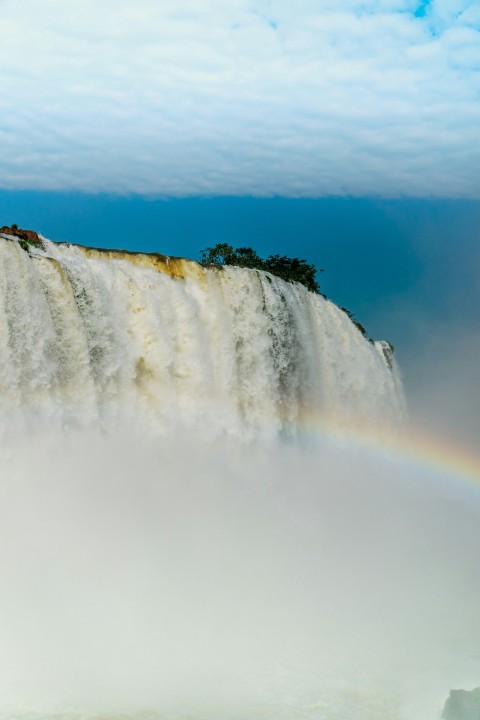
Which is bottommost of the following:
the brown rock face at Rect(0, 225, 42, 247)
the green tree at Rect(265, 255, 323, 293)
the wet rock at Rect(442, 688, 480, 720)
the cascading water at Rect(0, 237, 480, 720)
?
the wet rock at Rect(442, 688, 480, 720)

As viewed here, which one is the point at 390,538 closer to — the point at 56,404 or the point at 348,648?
the point at 348,648

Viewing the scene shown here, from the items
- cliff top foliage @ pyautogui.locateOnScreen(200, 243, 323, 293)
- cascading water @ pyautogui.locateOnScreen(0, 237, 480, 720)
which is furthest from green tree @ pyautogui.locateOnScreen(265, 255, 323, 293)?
cascading water @ pyautogui.locateOnScreen(0, 237, 480, 720)

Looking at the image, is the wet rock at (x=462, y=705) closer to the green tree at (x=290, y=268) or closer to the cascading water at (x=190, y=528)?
the cascading water at (x=190, y=528)

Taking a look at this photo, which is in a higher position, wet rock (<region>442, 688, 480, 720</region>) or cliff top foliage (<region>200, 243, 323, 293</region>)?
cliff top foliage (<region>200, 243, 323, 293</region>)

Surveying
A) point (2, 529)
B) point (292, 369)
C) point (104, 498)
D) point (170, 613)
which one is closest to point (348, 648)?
point (170, 613)

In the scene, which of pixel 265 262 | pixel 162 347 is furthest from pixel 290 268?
pixel 162 347

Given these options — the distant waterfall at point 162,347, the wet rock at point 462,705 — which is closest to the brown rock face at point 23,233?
the distant waterfall at point 162,347

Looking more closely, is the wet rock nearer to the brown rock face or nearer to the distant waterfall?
the distant waterfall
